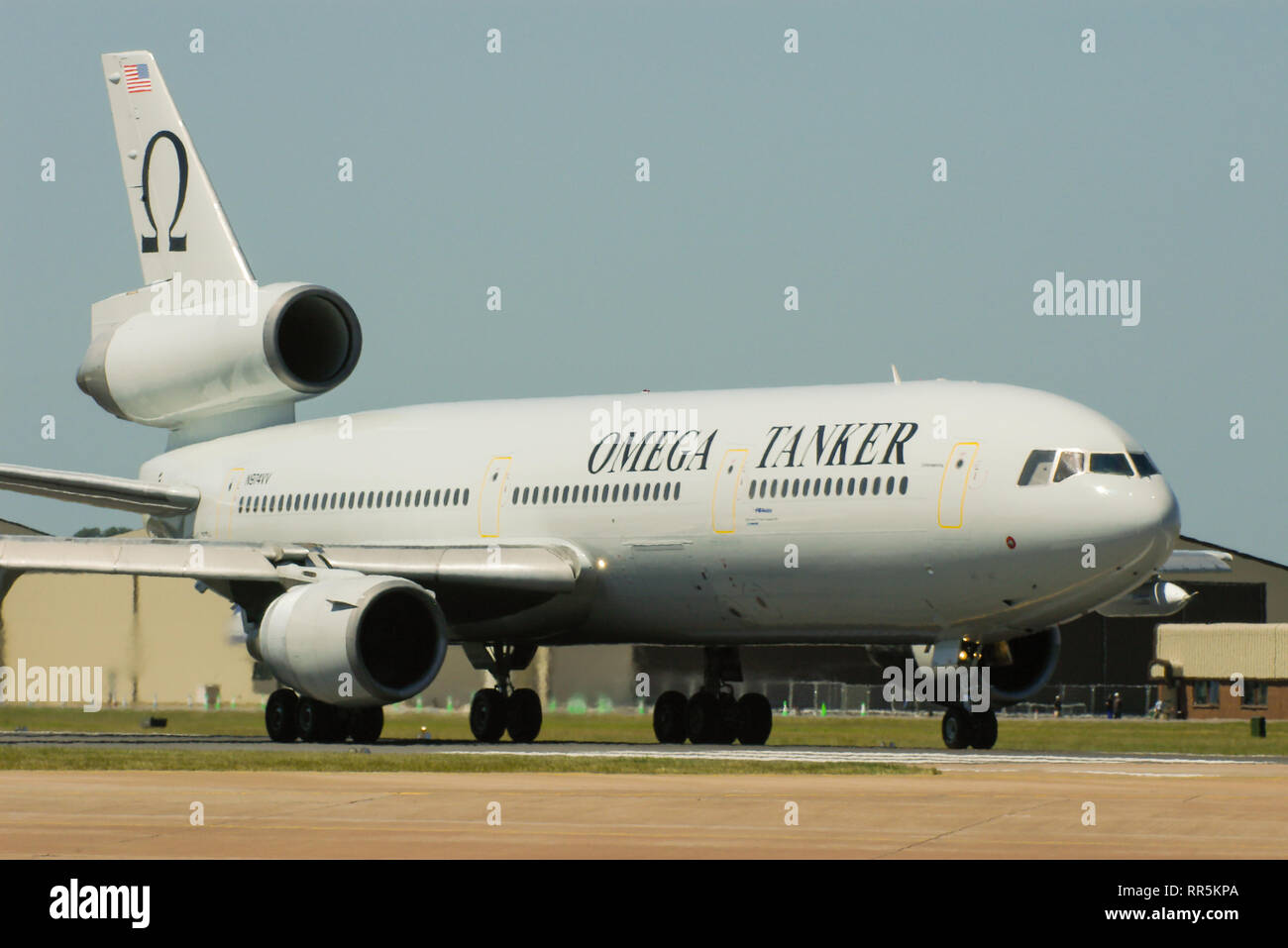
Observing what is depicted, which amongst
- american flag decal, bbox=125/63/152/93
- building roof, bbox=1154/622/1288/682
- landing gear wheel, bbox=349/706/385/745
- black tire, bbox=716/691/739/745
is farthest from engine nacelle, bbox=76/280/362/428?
building roof, bbox=1154/622/1288/682

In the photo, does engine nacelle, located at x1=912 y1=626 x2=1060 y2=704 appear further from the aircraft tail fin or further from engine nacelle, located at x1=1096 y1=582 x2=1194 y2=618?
the aircraft tail fin

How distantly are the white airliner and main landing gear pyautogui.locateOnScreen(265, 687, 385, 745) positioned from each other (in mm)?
44

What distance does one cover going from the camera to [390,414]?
38.5m

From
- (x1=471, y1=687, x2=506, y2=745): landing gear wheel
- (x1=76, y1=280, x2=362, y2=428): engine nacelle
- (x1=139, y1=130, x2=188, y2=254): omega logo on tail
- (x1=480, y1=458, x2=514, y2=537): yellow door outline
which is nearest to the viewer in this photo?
(x1=480, y1=458, x2=514, y2=537): yellow door outline

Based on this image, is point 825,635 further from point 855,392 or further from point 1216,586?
point 1216,586

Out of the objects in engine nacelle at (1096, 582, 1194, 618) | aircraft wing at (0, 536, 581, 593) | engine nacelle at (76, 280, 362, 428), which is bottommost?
engine nacelle at (1096, 582, 1194, 618)

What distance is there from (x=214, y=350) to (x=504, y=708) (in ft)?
28.6

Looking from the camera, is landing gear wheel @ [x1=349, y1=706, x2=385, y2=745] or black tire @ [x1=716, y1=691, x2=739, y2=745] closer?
landing gear wheel @ [x1=349, y1=706, x2=385, y2=745]

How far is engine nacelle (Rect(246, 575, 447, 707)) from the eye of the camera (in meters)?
30.1

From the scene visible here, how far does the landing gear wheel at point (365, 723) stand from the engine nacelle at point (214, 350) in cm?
804

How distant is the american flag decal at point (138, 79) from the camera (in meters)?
42.7
